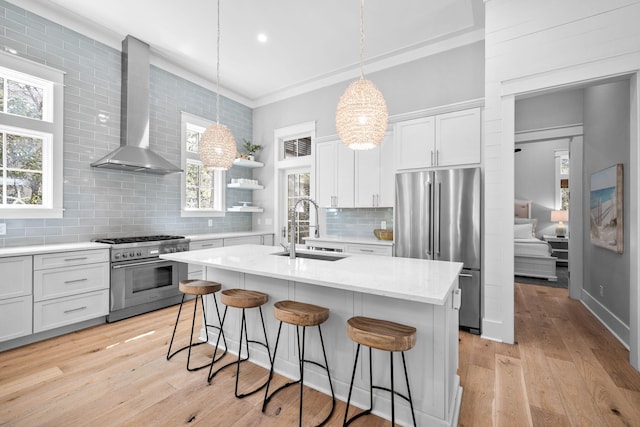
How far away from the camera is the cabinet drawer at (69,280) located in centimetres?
279

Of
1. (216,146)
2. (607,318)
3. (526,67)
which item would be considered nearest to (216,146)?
(216,146)

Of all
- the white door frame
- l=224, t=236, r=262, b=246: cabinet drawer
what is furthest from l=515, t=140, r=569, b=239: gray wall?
l=224, t=236, r=262, b=246: cabinet drawer

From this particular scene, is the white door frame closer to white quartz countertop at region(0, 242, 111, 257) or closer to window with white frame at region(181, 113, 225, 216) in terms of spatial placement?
window with white frame at region(181, 113, 225, 216)

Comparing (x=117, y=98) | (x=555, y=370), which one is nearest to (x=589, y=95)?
(x=555, y=370)

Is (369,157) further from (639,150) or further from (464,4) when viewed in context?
(639,150)

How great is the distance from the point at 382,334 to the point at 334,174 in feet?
10.4

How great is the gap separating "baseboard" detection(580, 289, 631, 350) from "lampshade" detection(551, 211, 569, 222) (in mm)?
3889

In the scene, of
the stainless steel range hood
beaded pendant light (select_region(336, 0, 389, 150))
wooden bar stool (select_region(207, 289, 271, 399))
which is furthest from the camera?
the stainless steel range hood

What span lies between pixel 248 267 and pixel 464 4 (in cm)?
350

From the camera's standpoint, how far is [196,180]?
4.87 metres

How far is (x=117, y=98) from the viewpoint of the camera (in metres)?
3.78

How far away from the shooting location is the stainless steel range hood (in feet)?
12.1

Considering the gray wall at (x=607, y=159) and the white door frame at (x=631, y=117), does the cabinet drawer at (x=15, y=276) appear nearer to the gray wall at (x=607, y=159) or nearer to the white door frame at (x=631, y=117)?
Result: the white door frame at (x=631, y=117)

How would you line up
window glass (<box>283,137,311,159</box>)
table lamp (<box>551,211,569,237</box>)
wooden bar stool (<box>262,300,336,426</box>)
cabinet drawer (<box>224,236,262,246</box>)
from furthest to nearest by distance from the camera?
table lamp (<box>551,211,569,237</box>), window glass (<box>283,137,311,159</box>), cabinet drawer (<box>224,236,262,246</box>), wooden bar stool (<box>262,300,336,426</box>)
